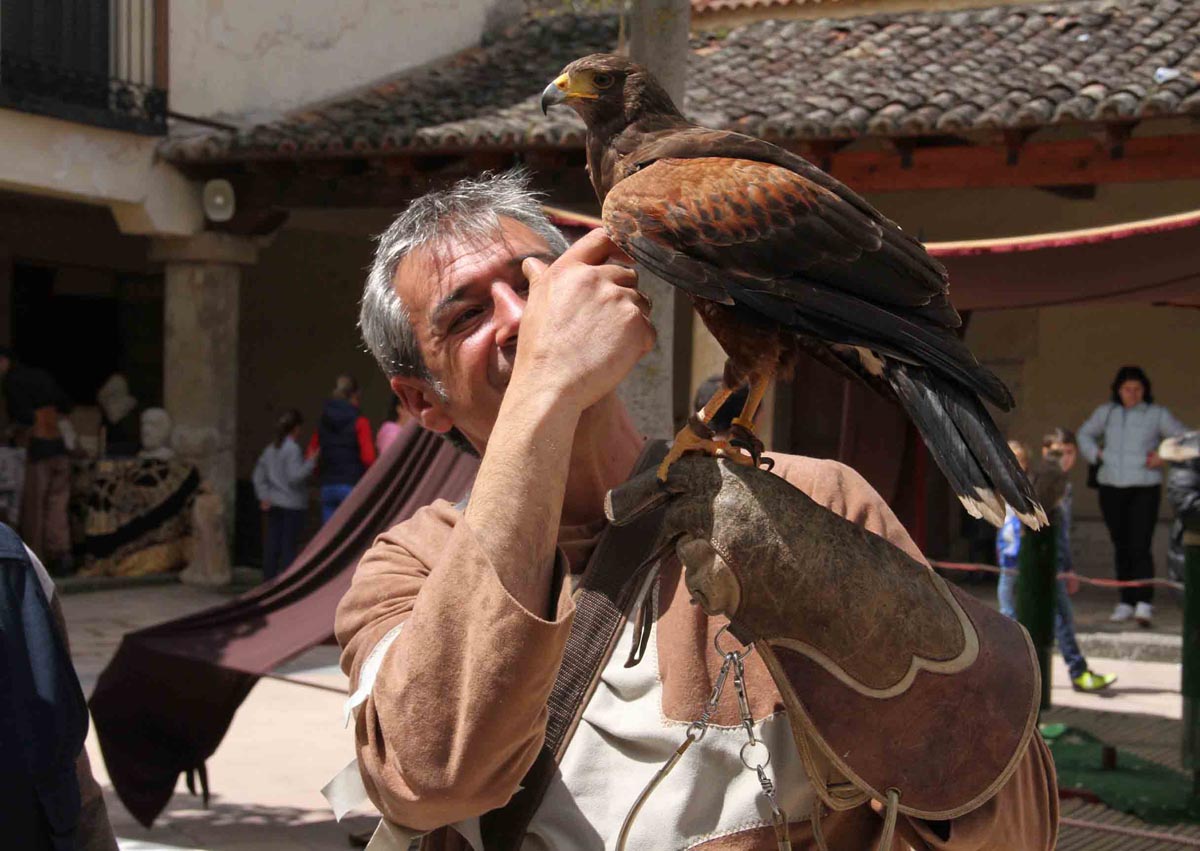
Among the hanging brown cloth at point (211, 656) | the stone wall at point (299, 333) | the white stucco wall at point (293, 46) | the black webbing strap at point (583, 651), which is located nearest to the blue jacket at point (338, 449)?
the white stucco wall at point (293, 46)

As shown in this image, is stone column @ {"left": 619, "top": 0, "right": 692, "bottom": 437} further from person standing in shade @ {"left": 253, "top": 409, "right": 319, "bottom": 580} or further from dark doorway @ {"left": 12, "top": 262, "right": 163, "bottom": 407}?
Result: dark doorway @ {"left": 12, "top": 262, "right": 163, "bottom": 407}

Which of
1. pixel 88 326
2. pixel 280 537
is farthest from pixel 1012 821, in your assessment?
pixel 88 326

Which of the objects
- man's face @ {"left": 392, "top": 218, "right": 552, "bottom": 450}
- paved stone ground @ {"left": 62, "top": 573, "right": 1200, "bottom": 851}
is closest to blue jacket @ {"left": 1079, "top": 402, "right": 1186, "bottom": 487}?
paved stone ground @ {"left": 62, "top": 573, "right": 1200, "bottom": 851}

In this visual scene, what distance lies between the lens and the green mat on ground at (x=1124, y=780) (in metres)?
5.25

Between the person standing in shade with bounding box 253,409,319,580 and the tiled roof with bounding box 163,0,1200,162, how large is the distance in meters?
2.26

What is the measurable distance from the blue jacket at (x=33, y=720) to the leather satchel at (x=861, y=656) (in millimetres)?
1055

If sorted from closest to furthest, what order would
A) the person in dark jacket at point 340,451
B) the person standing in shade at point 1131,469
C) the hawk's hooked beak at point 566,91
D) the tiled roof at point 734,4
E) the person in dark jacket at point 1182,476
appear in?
the hawk's hooked beak at point 566,91 → the person in dark jacket at point 1182,476 → the person standing in shade at point 1131,469 → the person in dark jacket at point 340,451 → the tiled roof at point 734,4

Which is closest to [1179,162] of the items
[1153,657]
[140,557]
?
[1153,657]

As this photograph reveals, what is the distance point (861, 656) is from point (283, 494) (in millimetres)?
9850

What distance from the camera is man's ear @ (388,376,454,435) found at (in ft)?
6.58

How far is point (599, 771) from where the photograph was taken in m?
1.68

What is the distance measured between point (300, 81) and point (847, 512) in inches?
458

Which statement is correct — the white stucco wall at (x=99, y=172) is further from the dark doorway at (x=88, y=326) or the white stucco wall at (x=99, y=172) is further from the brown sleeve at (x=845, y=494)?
the brown sleeve at (x=845, y=494)

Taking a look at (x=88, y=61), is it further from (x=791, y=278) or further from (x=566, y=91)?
(x=791, y=278)
